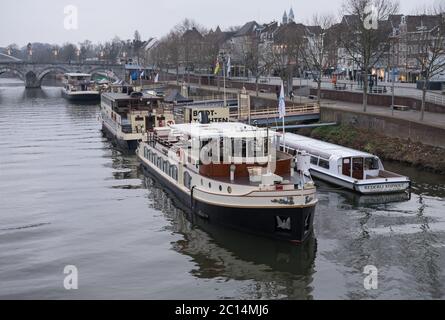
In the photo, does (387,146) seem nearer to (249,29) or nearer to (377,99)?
(377,99)

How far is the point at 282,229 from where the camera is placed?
26656 millimetres

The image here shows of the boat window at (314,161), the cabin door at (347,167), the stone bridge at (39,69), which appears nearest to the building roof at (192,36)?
the stone bridge at (39,69)

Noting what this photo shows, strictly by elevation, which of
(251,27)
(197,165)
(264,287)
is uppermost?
(251,27)

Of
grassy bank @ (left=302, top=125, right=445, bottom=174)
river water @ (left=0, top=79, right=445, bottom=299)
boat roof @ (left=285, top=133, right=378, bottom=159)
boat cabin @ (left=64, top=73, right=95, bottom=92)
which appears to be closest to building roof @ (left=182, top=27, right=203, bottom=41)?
boat cabin @ (left=64, top=73, right=95, bottom=92)

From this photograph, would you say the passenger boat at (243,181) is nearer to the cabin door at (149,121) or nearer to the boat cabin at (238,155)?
the boat cabin at (238,155)

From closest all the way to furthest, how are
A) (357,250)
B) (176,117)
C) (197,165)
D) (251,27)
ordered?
1. (357,250)
2. (197,165)
3. (176,117)
4. (251,27)

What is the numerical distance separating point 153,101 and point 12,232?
32.6 meters

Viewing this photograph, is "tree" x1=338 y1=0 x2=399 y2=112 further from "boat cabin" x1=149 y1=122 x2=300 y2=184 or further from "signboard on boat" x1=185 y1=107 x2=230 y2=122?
"boat cabin" x1=149 y1=122 x2=300 y2=184

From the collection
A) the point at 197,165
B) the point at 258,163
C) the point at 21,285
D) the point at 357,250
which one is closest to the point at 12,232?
the point at 21,285

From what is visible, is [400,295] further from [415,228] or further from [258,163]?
[258,163]

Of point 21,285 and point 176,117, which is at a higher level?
point 176,117

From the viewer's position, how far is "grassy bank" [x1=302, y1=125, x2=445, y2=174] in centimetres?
4184

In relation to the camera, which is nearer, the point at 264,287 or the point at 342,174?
the point at 264,287
